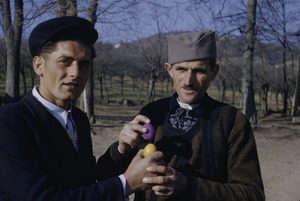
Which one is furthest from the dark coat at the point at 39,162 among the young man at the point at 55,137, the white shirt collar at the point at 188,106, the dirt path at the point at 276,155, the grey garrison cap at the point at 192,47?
the dirt path at the point at 276,155

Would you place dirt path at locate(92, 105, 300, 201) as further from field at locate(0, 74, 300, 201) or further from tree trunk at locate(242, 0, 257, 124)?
tree trunk at locate(242, 0, 257, 124)

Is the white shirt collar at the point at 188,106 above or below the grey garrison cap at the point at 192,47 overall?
below

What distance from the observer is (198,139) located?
6.27 ft

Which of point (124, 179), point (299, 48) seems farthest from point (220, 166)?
point (299, 48)

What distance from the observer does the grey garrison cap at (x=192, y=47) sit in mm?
1944

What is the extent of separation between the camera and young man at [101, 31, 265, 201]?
1.74m

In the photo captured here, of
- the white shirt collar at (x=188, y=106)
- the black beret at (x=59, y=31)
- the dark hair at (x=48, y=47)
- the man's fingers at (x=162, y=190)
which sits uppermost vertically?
the black beret at (x=59, y=31)

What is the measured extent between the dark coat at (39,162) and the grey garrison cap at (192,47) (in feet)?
3.08

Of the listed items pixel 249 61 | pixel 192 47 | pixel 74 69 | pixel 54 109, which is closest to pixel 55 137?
pixel 54 109

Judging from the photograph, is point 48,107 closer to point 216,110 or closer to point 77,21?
point 77,21

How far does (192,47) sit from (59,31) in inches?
34.7

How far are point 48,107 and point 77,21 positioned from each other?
568 millimetres

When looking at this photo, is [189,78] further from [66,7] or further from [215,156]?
[66,7]

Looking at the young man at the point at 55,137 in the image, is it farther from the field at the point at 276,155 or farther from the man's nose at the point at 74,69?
the field at the point at 276,155
